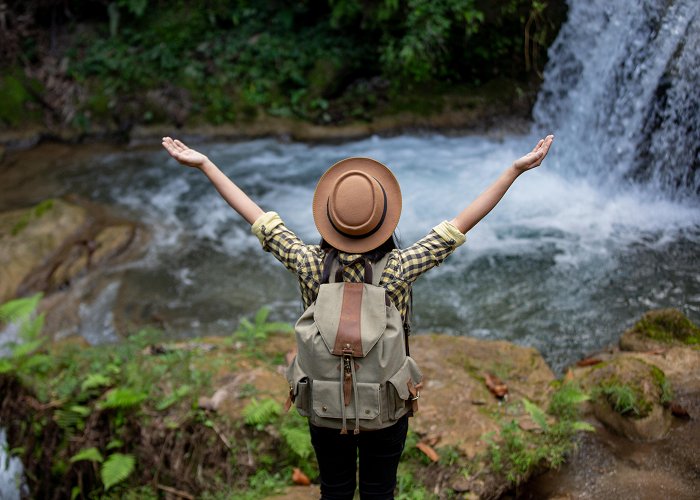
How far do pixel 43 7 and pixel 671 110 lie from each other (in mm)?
12529

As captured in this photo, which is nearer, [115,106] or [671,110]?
[671,110]

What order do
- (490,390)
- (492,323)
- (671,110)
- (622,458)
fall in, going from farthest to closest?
(671,110) < (492,323) < (490,390) < (622,458)

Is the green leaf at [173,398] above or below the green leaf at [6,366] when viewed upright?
above

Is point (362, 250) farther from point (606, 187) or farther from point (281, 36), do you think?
point (281, 36)

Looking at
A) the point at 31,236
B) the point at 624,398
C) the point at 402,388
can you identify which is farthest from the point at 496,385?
the point at 31,236

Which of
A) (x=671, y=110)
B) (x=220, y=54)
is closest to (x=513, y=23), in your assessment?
(x=671, y=110)

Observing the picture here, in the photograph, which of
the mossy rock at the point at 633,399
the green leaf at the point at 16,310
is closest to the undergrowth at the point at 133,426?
the green leaf at the point at 16,310

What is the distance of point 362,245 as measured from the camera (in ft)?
8.54

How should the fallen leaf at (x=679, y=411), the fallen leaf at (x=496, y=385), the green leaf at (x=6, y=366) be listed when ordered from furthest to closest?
the green leaf at (x=6, y=366)
the fallen leaf at (x=496, y=385)
the fallen leaf at (x=679, y=411)

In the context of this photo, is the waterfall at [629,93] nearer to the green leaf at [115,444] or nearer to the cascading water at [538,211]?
the cascading water at [538,211]

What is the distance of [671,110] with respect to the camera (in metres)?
8.27

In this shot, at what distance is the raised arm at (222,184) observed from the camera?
293 centimetres

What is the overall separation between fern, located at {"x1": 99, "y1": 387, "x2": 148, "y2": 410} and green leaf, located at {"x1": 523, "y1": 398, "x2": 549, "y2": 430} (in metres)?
2.78

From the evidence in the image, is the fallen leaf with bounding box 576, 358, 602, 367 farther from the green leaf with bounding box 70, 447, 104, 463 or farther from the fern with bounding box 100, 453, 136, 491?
the green leaf with bounding box 70, 447, 104, 463
